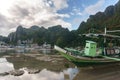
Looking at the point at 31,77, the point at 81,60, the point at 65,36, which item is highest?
the point at 65,36

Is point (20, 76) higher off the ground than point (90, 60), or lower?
lower

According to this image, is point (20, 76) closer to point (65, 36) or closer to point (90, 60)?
point (90, 60)

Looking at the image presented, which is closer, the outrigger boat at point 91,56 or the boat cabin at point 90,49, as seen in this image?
the outrigger boat at point 91,56

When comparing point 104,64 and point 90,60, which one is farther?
point 104,64

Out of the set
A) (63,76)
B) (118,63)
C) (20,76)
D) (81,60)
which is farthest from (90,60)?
(20,76)

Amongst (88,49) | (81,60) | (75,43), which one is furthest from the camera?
(75,43)

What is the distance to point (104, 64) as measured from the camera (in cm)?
2409

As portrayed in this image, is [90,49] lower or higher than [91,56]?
higher

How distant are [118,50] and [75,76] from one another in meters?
10.5

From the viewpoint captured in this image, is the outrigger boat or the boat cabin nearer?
the outrigger boat

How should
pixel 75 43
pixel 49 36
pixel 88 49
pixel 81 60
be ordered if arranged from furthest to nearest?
pixel 49 36, pixel 75 43, pixel 88 49, pixel 81 60

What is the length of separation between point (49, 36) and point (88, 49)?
461 feet

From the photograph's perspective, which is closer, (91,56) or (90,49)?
(91,56)

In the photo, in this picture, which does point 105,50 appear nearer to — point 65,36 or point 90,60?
point 90,60
